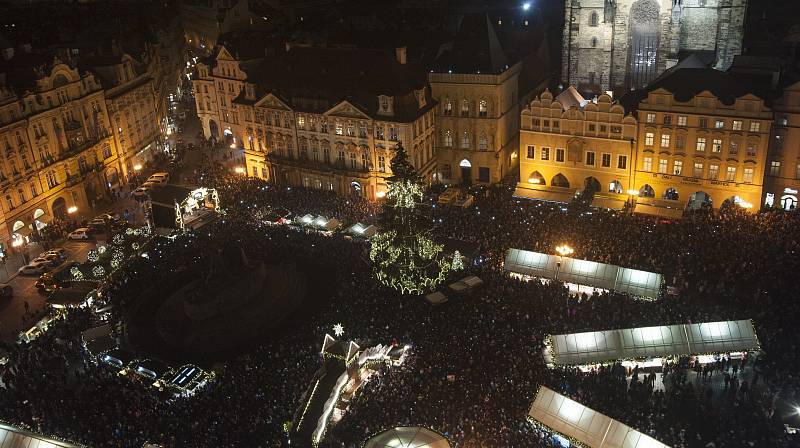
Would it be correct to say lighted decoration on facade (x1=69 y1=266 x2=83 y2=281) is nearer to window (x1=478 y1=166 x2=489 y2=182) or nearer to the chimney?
the chimney

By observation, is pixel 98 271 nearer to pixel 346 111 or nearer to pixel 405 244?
pixel 405 244

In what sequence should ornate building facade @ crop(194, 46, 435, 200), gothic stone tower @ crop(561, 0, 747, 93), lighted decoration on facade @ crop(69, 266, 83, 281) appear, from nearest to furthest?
lighted decoration on facade @ crop(69, 266, 83, 281), ornate building facade @ crop(194, 46, 435, 200), gothic stone tower @ crop(561, 0, 747, 93)

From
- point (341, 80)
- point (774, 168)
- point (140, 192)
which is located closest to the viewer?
point (774, 168)

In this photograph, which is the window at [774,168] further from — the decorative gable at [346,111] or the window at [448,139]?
the decorative gable at [346,111]

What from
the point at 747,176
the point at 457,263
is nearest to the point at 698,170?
the point at 747,176

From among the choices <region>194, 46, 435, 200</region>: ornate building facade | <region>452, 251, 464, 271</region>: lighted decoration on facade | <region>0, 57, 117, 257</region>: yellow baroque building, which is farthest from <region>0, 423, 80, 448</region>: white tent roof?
<region>194, 46, 435, 200</region>: ornate building facade

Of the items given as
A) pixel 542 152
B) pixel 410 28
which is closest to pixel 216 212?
pixel 542 152

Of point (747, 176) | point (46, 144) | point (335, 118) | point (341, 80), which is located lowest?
point (747, 176)
